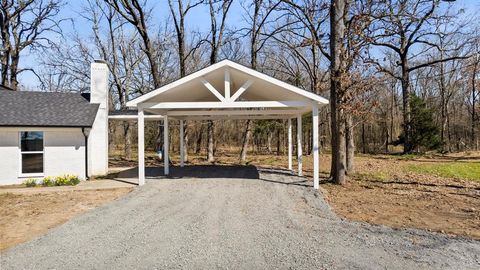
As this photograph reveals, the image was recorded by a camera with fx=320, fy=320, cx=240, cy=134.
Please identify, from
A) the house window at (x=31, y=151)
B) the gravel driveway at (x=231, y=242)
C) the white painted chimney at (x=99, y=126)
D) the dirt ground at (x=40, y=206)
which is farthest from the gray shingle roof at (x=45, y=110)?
the gravel driveway at (x=231, y=242)

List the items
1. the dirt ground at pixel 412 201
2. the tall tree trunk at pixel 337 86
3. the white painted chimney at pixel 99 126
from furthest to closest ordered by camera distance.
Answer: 1. the white painted chimney at pixel 99 126
2. the tall tree trunk at pixel 337 86
3. the dirt ground at pixel 412 201

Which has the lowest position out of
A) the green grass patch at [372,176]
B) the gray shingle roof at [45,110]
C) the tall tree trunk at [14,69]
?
the green grass patch at [372,176]

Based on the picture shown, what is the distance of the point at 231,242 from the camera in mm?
5227

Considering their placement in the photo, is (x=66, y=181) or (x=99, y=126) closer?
(x=66, y=181)

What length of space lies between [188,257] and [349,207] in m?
4.84

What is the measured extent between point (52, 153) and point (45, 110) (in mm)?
1969

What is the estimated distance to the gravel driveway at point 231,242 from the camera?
440cm

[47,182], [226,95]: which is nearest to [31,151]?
[47,182]

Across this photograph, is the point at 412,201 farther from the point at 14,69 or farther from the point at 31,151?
the point at 14,69

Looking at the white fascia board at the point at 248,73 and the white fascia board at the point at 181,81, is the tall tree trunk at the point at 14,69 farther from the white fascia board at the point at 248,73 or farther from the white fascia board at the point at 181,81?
the white fascia board at the point at 248,73

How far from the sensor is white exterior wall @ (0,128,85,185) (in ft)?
39.5

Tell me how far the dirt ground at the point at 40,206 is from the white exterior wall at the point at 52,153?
90 centimetres

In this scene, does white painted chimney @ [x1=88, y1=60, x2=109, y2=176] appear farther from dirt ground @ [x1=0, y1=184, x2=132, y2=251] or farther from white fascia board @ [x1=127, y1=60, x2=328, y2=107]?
white fascia board @ [x1=127, y1=60, x2=328, y2=107]

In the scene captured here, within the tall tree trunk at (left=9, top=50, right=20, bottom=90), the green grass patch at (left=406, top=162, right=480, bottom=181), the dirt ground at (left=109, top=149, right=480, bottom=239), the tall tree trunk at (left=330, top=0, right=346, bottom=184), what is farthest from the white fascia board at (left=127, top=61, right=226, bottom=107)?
the tall tree trunk at (left=9, top=50, right=20, bottom=90)
